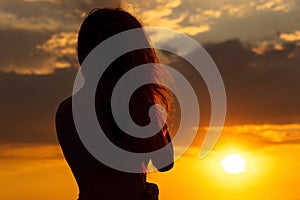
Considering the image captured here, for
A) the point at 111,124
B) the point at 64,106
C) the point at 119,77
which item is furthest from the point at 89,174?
the point at 119,77

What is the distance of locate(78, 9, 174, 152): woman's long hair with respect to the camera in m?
6.40

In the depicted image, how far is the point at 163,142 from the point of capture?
641 cm

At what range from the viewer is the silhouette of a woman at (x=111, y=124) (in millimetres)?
6410

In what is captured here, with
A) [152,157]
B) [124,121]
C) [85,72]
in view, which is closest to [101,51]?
[85,72]

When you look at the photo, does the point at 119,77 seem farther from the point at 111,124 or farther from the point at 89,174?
the point at 89,174

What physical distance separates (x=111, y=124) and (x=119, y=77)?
0.43 m

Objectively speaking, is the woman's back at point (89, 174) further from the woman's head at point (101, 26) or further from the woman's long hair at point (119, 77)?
the woman's head at point (101, 26)

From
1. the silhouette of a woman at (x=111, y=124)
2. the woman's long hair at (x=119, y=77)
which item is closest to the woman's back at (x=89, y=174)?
the silhouette of a woman at (x=111, y=124)

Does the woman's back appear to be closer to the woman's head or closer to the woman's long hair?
the woman's long hair

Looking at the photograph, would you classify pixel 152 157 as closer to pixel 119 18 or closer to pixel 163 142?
pixel 163 142

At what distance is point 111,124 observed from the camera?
651cm

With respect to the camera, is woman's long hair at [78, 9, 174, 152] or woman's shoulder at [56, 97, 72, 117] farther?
woman's shoulder at [56, 97, 72, 117]

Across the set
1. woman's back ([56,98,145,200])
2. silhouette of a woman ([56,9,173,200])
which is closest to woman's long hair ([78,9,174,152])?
silhouette of a woman ([56,9,173,200])

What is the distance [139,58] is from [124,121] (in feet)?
1.88
